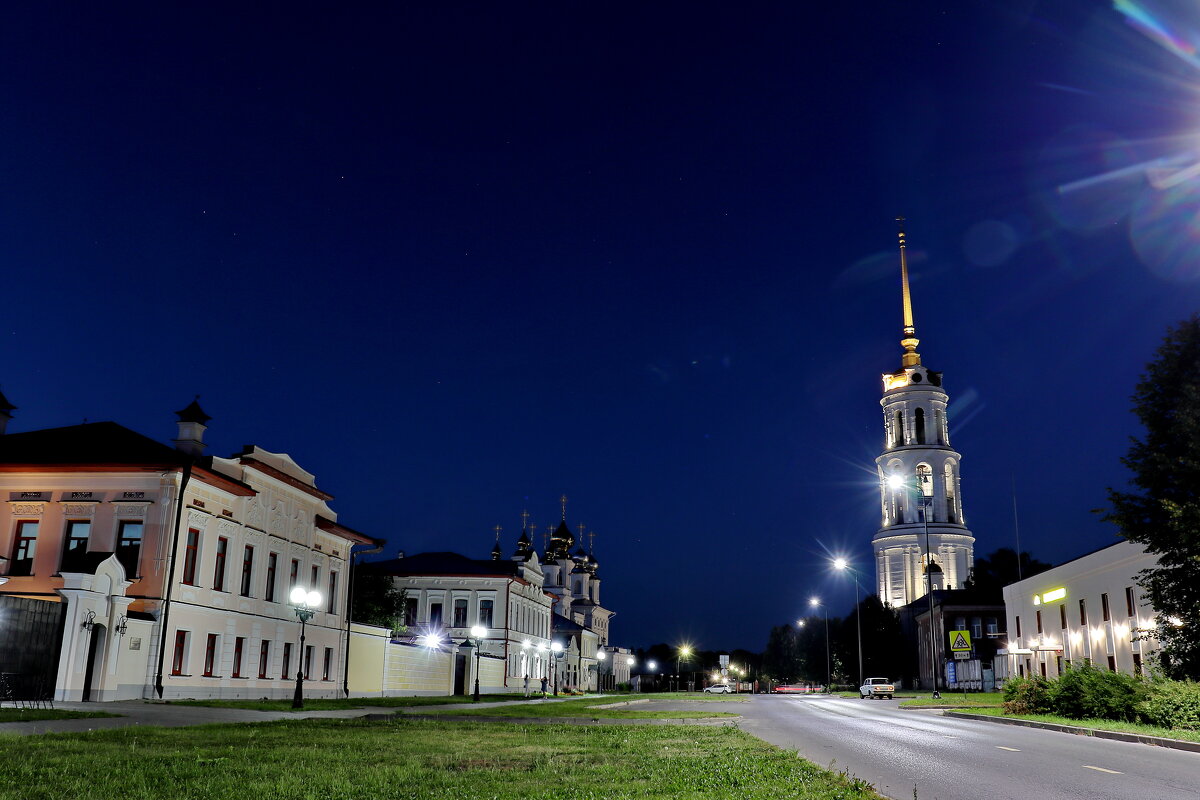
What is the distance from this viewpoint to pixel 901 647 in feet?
314

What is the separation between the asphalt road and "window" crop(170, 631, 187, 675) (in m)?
19.1

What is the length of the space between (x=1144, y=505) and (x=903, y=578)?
11290 cm

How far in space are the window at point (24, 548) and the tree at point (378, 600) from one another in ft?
132

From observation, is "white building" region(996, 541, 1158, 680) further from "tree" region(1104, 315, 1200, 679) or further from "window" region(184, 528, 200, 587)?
"window" region(184, 528, 200, 587)

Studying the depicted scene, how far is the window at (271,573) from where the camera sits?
125 feet

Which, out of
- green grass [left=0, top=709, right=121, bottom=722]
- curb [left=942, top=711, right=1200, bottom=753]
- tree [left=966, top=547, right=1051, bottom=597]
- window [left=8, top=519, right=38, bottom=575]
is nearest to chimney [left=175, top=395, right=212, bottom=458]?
window [left=8, top=519, right=38, bottom=575]

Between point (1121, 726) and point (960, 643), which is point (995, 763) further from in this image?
point (960, 643)

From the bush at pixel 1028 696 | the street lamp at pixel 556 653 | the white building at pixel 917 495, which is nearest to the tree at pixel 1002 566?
the white building at pixel 917 495

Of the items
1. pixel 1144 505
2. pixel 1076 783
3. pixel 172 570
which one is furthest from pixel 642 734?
pixel 172 570

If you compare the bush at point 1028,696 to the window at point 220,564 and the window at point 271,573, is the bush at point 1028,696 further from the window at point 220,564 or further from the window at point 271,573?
the window at point 271,573

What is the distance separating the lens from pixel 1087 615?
47406 mm

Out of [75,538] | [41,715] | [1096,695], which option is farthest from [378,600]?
[1096,695]

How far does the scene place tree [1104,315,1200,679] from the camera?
25250 millimetres

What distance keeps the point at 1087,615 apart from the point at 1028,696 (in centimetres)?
2271
